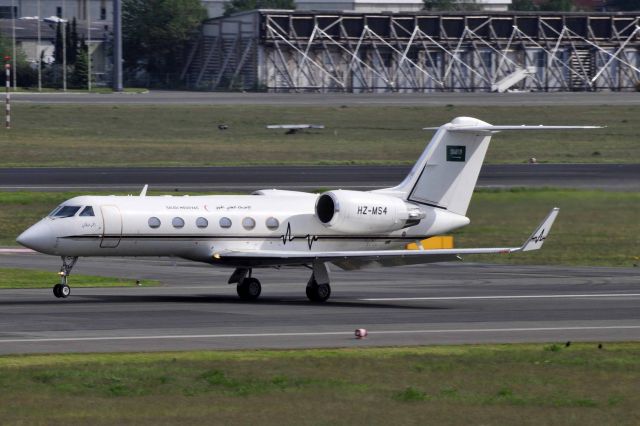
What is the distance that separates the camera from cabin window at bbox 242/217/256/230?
32000 millimetres

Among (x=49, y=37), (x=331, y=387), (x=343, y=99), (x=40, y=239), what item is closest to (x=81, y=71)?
(x=49, y=37)

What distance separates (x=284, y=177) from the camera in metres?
62.4

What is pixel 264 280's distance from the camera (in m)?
37.5

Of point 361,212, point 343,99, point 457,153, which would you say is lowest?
point 361,212

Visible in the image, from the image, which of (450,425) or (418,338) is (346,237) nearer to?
(418,338)

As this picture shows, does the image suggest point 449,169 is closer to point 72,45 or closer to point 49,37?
point 72,45

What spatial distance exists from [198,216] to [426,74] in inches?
3919

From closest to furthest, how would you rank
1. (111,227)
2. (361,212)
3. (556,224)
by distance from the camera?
(111,227)
(361,212)
(556,224)

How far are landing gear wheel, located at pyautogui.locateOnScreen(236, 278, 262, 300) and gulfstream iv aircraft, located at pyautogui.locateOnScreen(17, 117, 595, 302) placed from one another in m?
0.03

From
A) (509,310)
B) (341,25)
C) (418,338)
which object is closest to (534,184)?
(509,310)

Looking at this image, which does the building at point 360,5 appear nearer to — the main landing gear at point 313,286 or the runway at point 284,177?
the runway at point 284,177

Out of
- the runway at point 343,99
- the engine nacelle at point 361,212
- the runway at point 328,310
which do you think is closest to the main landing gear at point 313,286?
the runway at point 328,310

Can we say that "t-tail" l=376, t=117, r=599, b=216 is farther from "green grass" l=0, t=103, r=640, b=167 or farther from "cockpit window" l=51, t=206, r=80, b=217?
"green grass" l=0, t=103, r=640, b=167

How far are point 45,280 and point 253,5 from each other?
127615 millimetres
